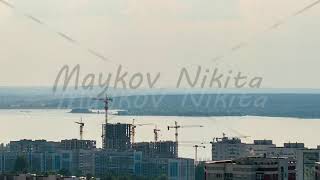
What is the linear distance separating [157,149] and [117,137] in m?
2.17

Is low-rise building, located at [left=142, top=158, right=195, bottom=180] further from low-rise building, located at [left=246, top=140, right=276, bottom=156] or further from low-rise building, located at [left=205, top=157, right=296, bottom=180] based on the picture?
low-rise building, located at [left=205, top=157, right=296, bottom=180]

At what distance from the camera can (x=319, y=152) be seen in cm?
2414

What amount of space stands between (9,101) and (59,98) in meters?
2.22

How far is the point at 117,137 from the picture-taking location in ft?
112

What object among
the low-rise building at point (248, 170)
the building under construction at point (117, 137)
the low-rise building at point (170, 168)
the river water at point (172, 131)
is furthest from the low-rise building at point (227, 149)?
the low-rise building at point (248, 170)

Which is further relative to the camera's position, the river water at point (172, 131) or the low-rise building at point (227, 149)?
the river water at point (172, 131)

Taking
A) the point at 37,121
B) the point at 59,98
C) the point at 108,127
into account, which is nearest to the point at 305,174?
the point at 108,127

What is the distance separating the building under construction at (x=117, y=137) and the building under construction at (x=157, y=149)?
579mm

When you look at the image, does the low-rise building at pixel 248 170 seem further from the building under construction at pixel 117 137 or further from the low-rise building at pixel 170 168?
the building under construction at pixel 117 137

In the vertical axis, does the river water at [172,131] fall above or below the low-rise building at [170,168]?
above

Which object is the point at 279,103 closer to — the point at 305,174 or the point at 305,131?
the point at 305,131

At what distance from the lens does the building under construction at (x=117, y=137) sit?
109 feet

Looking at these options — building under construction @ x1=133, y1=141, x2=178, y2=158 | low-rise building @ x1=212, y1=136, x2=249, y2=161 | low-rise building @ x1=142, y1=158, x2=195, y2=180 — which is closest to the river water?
low-rise building @ x1=212, y1=136, x2=249, y2=161

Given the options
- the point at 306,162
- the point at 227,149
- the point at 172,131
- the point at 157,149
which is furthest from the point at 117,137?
the point at 306,162
